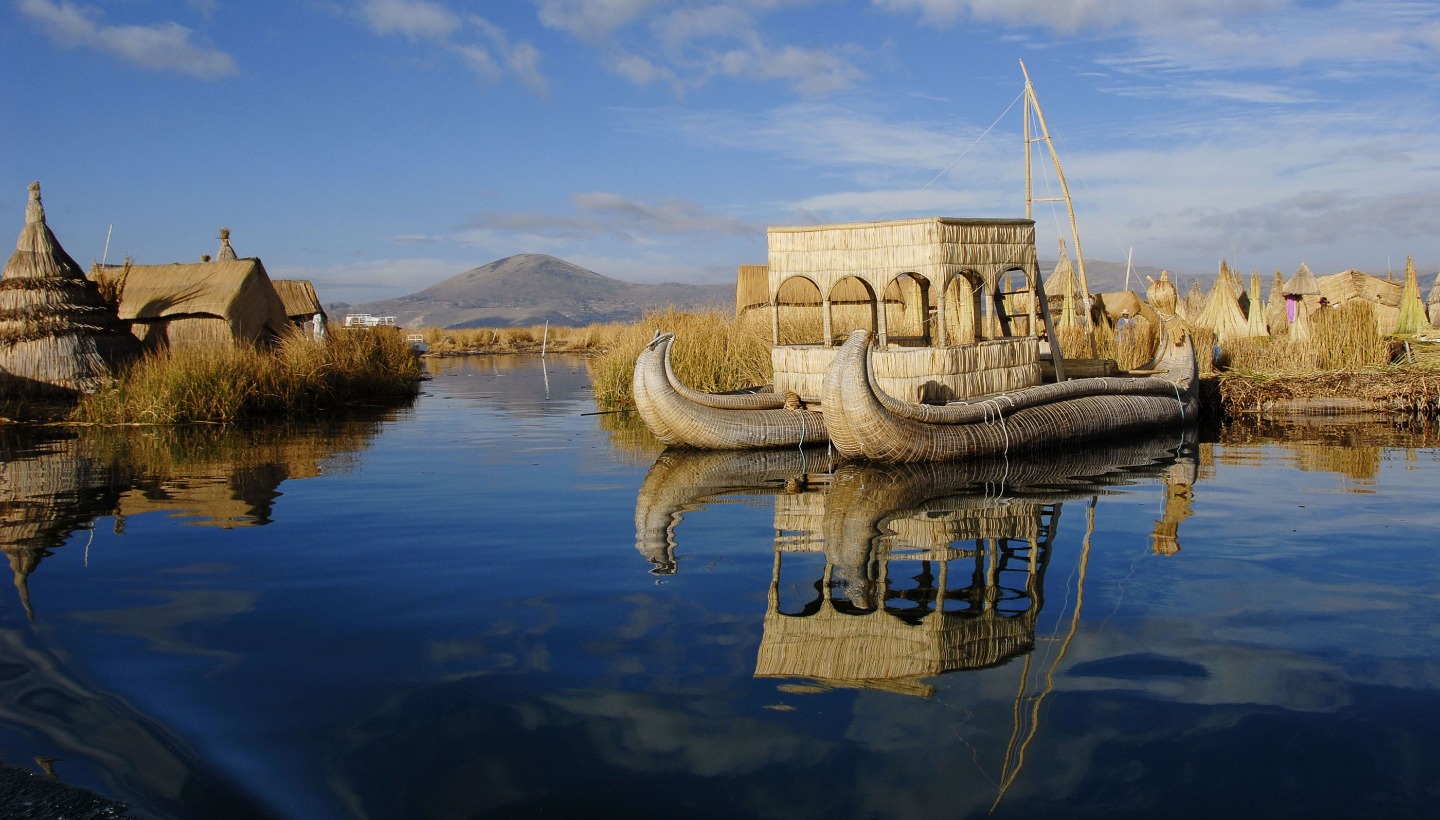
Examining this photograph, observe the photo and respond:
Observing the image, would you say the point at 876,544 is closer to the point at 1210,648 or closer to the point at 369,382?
the point at 1210,648

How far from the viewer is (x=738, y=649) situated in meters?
4.71

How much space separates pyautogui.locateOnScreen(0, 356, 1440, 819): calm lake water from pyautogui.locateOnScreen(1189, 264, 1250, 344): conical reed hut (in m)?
11.5

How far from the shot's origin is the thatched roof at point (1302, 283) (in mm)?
26109

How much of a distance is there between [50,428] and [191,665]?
1250 cm

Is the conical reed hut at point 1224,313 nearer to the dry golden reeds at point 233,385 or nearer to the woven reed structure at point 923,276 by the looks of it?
the woven reed structure at point 923,276

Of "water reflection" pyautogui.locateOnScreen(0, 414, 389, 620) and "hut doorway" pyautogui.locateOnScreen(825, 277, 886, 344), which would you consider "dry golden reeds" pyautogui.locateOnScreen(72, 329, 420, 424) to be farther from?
"hut doorway" pyautogui.locateOnScreen(825, 277, 886, 344)

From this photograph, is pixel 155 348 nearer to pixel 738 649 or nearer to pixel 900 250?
pixel 900 250

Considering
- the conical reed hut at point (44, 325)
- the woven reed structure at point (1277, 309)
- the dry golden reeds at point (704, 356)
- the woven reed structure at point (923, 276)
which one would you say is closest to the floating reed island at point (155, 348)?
the conical reed hut at point (44, 325)

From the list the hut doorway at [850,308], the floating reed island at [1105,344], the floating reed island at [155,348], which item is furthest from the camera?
the hut doorway at [850,308]

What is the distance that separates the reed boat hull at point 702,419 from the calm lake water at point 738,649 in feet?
7.33

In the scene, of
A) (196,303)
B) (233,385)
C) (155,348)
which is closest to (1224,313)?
(233,385)

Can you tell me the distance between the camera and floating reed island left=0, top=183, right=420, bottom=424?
617 inches

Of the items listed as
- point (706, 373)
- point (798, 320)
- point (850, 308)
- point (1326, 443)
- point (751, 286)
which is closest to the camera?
point (1326, 443)

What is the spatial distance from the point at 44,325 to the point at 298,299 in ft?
32.4
